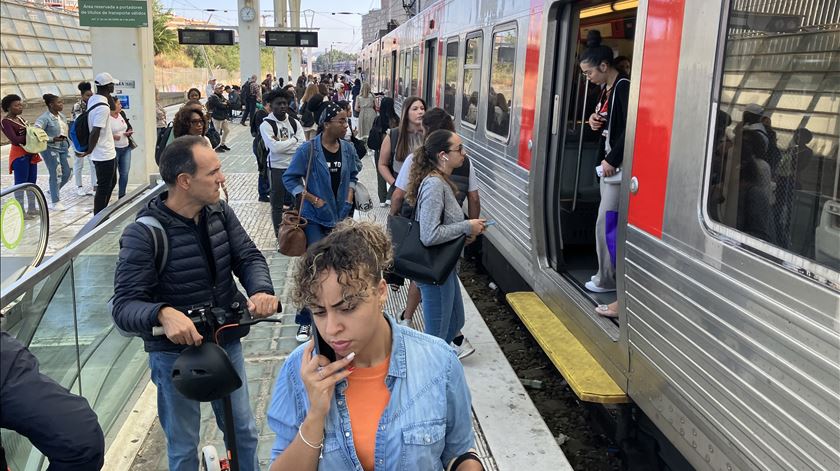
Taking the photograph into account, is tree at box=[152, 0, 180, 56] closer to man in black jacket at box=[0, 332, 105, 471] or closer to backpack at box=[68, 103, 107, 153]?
backpack at box=[68, 103, 107, 153]

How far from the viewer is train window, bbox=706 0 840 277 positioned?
2.33 metres

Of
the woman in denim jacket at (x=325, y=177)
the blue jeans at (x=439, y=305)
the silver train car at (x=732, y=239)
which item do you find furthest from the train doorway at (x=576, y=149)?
the woman in denim jacket at (x=325, y=177)

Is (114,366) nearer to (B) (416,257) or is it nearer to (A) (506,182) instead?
(B) (416,257)

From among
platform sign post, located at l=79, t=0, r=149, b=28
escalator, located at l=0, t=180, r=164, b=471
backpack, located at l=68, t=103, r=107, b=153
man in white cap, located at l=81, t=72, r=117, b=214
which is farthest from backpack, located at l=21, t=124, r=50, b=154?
escalator, located at l=0, t=180, r=164, b=471

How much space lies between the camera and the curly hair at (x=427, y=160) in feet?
13.6

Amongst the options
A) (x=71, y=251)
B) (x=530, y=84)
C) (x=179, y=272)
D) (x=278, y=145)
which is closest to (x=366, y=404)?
(x=179, y=272)

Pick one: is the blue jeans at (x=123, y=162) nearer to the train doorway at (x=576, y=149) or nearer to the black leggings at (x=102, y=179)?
the black leggings at (x=102, y=179)

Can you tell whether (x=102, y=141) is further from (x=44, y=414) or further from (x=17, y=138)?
(x=44, y=414)

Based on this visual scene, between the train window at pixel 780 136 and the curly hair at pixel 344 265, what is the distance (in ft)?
4.78

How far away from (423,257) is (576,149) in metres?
2.70

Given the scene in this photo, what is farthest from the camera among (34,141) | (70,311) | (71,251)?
(34,141)

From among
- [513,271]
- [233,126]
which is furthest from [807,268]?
[233,126]

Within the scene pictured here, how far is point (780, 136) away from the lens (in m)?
2.54

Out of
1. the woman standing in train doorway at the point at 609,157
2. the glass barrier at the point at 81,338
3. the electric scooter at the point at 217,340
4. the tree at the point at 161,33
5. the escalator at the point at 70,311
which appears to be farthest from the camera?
the tree at the point at 161,33
